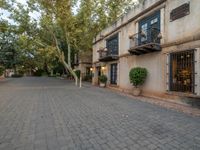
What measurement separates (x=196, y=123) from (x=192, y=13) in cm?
582

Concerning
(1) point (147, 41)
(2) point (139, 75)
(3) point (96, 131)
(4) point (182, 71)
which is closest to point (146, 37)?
(1) point (147, 41)

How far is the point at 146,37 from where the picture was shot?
1393 cm

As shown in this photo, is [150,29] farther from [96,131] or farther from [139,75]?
[96,131]

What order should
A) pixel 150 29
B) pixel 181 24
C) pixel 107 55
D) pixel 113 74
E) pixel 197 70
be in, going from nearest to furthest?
1. pixel 197 70
2. pixel 181 24
3. pixel 150 29
4. pixel 113 74
5. pixel 107 55

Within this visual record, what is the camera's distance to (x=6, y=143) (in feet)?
15.3

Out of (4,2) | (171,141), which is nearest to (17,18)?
(4,2)

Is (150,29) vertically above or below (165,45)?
above

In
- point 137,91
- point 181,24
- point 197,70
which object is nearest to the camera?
point 197,70

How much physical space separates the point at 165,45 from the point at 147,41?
6.57 feet

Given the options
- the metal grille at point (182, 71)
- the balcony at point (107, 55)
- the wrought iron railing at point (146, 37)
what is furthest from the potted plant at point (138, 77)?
the balcony at point (107, 55)

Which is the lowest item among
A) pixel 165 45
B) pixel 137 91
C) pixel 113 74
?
pixel 137 91

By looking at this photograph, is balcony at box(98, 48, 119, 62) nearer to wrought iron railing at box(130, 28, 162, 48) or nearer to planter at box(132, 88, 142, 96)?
wrought iron railing at box(130, 28, 162, 48)

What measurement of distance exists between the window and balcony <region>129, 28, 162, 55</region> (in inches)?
161

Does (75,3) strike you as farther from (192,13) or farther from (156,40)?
(192,13)
